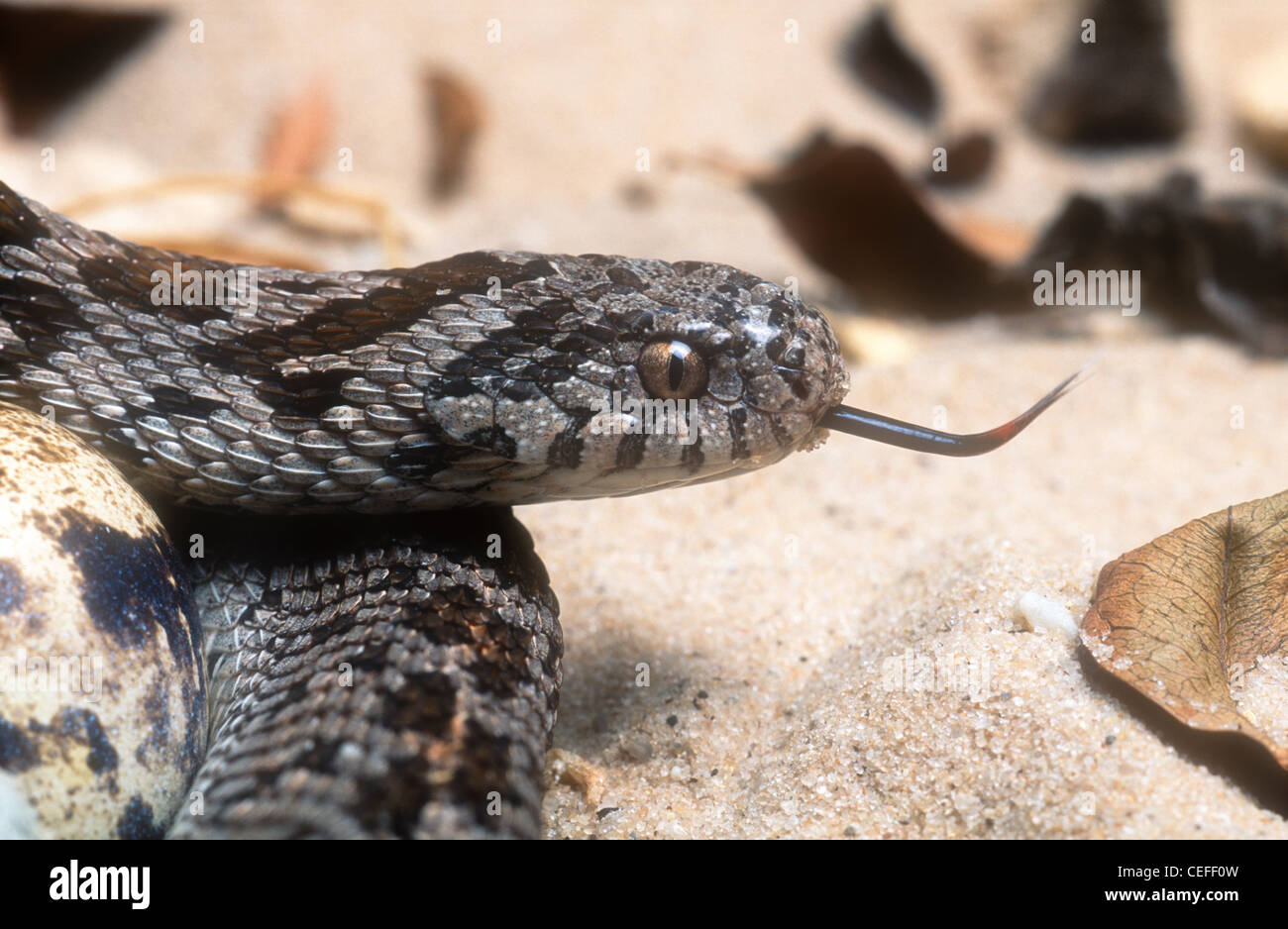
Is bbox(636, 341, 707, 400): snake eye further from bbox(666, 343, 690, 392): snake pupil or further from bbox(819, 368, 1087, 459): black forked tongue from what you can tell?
bbox(819, 368, 1087, 459): black forked tongue

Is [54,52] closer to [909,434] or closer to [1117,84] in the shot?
[909,434]

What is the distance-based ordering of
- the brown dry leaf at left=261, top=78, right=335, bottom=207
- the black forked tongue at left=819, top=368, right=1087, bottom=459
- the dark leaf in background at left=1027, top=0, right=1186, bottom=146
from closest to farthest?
the black forked tongue at left=819, top=368, right=1087, bottom=459, the brown dry leaf at left=261, top=78, right=335, bottom=207, the dark leaf in background at left=1027, top=0, right=1186, bottom=146

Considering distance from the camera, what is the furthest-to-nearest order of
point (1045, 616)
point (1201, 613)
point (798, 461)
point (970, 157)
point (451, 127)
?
point (970, 157), point (451, 127), point (798, 461), point (1045, 616), point (1201, 613)

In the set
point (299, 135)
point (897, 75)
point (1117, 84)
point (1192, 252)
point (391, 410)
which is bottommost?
point (391, 410)

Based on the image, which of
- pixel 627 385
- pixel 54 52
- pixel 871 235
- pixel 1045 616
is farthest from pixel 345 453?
pixel 54 52

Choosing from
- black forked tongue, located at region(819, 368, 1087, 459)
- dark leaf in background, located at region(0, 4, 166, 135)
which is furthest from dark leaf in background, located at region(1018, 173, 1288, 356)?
dark leaf in background, located at region(0, 4, 166, 135)
